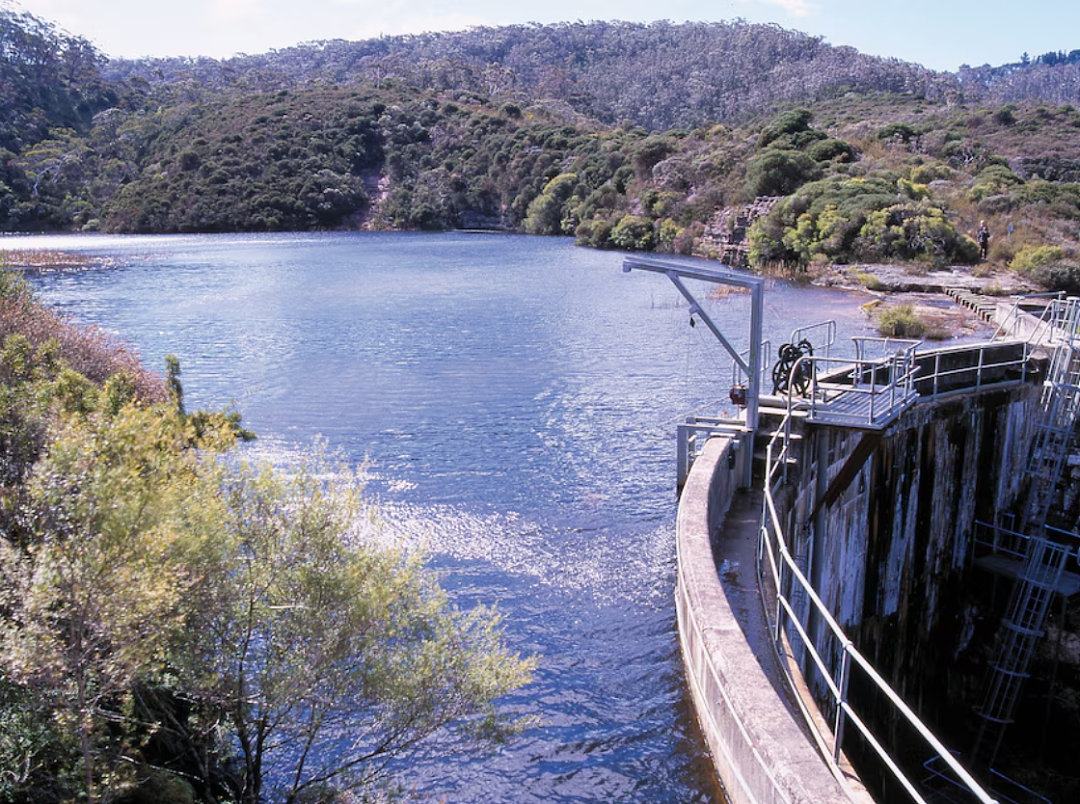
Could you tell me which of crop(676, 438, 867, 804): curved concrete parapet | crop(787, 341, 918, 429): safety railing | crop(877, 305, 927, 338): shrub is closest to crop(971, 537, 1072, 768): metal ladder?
crop(787, 341, 918, 429): safety railing

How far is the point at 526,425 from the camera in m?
26.5

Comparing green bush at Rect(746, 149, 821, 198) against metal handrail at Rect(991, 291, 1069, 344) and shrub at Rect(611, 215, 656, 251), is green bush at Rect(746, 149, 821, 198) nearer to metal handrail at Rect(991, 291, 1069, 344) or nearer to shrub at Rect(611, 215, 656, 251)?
shrub at Rect(611, 215, 656, 251)

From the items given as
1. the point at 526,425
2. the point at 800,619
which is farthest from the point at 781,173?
the point at 800,619

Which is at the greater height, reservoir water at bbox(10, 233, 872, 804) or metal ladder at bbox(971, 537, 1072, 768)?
reservoir water at bbox(10, 233, 872, 804)

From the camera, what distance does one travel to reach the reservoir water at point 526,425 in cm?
1292

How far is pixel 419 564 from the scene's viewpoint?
11719 mm

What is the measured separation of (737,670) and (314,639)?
15.0ft

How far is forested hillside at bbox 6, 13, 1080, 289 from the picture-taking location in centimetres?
5894

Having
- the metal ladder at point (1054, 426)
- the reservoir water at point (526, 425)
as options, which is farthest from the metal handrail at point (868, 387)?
the reservoir water at point (526, 425)

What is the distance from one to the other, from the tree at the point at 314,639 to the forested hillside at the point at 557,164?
40803 mm

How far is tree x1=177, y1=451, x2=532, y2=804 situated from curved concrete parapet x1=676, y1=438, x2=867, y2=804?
7.89 ft

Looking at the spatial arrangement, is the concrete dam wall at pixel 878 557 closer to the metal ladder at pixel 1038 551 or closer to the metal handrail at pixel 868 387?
the metal ladder at pixel 1038 551

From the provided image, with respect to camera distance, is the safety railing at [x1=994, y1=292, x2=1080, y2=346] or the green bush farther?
the green bush

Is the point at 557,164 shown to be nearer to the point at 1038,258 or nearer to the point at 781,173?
the point at 781,173
